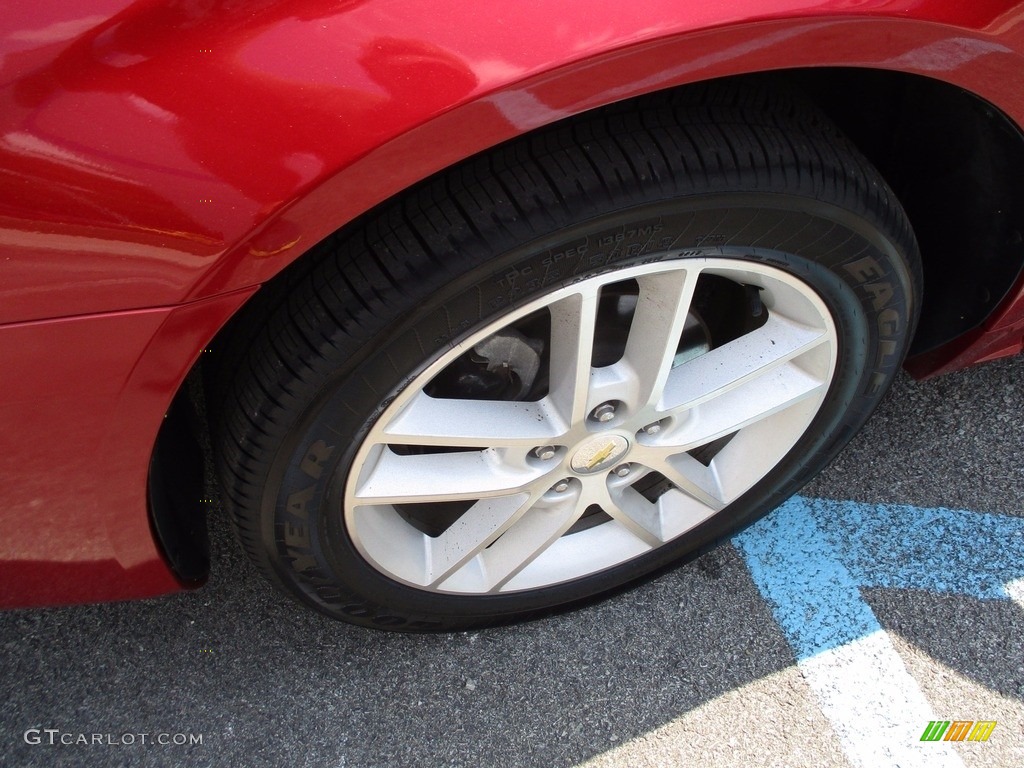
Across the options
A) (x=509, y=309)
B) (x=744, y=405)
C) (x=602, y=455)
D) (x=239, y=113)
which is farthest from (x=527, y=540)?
(x=239, y=113)

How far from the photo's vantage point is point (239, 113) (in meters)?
0.79

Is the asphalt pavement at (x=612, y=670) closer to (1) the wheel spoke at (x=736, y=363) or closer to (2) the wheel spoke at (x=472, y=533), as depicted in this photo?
(2) the wheel spoke at (x=472, y=533)

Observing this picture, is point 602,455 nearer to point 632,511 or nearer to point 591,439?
point 591,439

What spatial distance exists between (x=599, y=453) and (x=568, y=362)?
214 mm

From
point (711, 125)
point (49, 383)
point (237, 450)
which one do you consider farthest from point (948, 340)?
point (49, 383)

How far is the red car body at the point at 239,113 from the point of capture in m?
0.76

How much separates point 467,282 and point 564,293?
0.13 meters

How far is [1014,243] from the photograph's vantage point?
4.35ft

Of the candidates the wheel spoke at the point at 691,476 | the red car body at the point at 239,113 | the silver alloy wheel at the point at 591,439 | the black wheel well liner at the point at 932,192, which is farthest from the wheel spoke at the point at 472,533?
the red car body at the point at 239,113

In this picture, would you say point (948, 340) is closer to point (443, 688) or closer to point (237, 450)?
point (443, 688)

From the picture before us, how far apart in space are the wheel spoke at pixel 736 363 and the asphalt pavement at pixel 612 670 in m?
0.49

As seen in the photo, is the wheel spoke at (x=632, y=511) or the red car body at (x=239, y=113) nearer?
the red car body at (x=239, y=113)

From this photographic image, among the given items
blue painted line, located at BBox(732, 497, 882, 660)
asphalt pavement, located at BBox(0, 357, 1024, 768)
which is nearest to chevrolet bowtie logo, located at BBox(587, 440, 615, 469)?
asphalt pavement, located at BBox(0, 357, 1024, 768)

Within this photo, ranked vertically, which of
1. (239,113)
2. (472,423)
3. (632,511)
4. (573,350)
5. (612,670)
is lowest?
(612,670)
